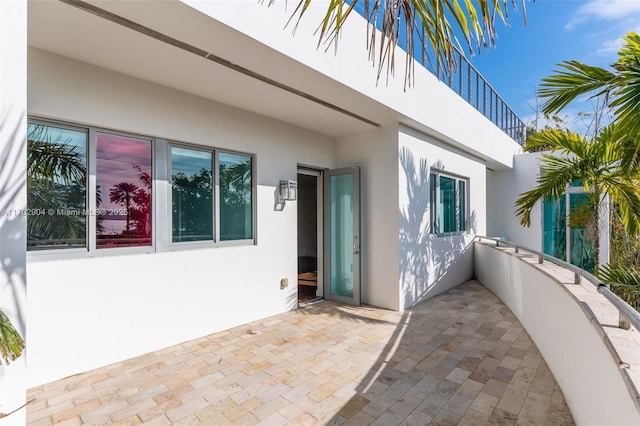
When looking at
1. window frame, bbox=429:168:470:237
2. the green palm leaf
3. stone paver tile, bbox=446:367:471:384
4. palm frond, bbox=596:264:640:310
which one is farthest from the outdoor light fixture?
palm frond, bbox=596:264:640:310

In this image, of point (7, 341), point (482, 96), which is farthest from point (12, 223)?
point (482, 96)

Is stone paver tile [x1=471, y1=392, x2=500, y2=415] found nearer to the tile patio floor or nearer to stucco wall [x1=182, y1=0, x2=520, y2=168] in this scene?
the tile patio floor

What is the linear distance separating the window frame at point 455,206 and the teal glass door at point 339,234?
5.64ft

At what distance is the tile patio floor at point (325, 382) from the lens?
2582mm

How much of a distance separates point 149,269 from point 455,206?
6487 mm

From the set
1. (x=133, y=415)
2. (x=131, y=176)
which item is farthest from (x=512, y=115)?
(x=133, y=415)

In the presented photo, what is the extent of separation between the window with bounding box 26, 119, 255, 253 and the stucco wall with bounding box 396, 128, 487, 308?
8.60ft

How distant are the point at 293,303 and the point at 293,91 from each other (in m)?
3.42

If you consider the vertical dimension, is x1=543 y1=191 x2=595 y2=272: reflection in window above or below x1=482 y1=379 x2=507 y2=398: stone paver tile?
above

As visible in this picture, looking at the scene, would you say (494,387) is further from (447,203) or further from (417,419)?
(447,203)

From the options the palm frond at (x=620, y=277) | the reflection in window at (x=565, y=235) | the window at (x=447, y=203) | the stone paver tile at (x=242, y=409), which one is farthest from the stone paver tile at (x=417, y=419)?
the reflection in window at (x=565, y=235)

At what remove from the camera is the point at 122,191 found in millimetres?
3693

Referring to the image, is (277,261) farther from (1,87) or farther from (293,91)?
(1,87)

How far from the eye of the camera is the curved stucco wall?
1.74m
